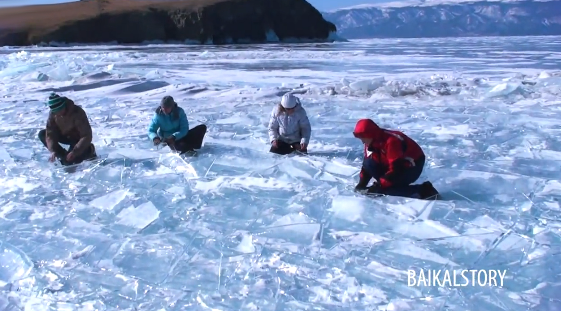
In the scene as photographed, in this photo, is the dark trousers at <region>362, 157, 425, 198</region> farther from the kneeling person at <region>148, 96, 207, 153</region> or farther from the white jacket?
the kneeling person at <region>148, 96, 207, 153</region>

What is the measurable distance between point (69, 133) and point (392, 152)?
3.07 meters

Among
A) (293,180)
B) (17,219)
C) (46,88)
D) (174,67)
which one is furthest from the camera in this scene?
(174,67)

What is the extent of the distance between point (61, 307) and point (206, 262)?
82 centimetres

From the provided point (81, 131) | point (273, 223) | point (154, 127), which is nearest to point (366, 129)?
point (273, 223)

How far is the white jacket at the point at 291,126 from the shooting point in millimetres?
5246

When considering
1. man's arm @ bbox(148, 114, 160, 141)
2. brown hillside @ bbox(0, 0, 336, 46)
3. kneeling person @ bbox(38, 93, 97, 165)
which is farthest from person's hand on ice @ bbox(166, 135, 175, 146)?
brown hillside @ bbox(0, 0, 336, 46)

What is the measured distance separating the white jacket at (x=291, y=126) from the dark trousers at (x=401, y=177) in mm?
1334

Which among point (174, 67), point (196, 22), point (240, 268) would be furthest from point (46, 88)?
point (196, 22)

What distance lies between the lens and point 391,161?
391 centimetres

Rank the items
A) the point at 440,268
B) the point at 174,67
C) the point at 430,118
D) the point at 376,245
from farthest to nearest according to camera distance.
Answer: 1. the point at 174,67
2. the point at 430,118
3. the point at 376,245
4. the point at 440,268

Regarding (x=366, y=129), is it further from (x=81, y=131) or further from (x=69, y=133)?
(x=69, y=133)

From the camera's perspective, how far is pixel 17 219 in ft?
12.8

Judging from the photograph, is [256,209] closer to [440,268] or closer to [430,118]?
[440,268]

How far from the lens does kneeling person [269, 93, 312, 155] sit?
17.2ft
